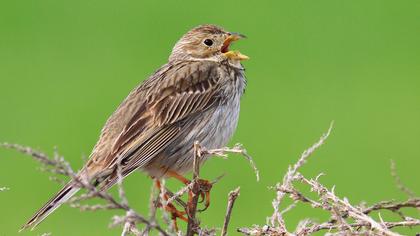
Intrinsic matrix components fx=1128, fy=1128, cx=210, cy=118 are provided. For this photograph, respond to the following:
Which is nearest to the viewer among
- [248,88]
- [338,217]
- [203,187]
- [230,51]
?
[338,217]

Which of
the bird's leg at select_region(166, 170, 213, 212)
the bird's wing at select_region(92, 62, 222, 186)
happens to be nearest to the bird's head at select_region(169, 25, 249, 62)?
the bird's wing at select_region(92, 62, 222, 186)

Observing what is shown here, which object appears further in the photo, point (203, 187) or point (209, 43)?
point (209, 43)

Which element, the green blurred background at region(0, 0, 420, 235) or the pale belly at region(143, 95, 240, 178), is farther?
the green blurred background at region(0, 0, 420, 235)

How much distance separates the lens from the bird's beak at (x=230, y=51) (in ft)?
24.7

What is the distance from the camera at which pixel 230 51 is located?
7664 mm

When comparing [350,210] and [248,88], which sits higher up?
[248,88]

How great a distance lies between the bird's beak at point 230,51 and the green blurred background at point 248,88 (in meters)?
4.13

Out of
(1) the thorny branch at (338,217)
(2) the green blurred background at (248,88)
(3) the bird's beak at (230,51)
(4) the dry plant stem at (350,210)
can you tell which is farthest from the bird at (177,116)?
(2) the green blurred background at (248,88)

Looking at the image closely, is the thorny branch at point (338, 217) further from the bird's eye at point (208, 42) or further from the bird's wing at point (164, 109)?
the bird's eye at point (208, 42)

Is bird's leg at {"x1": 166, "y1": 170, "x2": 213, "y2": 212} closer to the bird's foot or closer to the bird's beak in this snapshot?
the bird's foot

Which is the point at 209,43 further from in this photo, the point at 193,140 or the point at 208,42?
the point at 193,140

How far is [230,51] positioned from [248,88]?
26.7 ft

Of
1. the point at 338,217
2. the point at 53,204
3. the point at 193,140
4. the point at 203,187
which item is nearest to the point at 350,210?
the point at 338,217

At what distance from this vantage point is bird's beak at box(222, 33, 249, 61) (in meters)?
7.54
